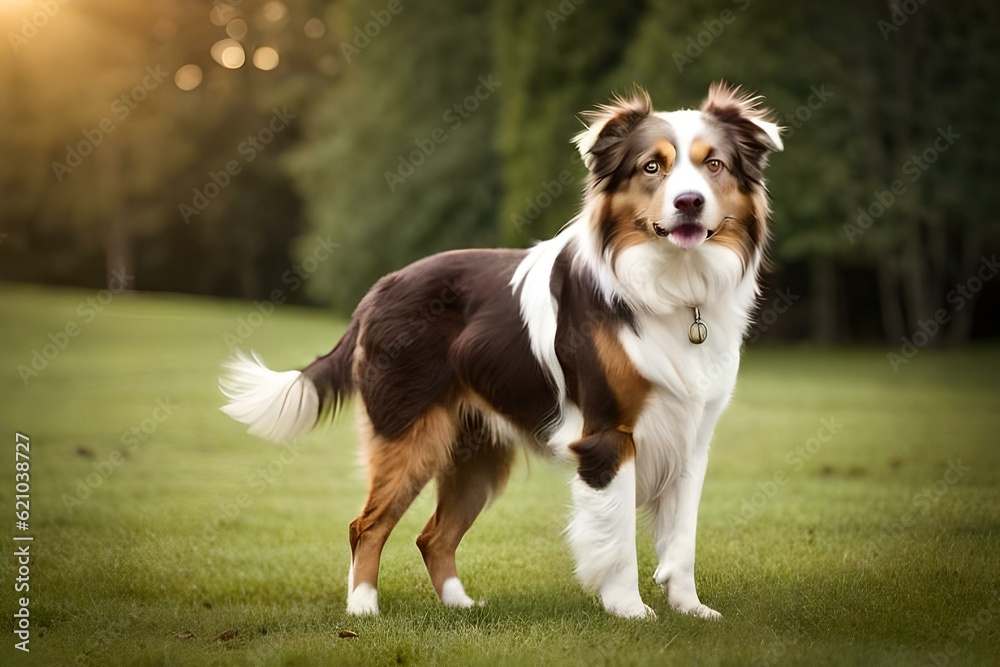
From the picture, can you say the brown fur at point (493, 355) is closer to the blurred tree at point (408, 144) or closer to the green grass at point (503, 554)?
the green grass at point (503, 554)

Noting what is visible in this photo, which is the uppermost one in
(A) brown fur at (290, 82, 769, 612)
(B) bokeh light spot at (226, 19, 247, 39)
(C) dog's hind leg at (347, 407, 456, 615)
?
(B) bokeh light spot at (226, 19, 247, 39)

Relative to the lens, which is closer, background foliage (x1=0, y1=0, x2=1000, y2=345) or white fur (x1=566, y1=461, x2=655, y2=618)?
white fur (x1=566, y1=461, x2=655, y2=618)

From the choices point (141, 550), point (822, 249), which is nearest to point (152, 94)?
point (822, 249)

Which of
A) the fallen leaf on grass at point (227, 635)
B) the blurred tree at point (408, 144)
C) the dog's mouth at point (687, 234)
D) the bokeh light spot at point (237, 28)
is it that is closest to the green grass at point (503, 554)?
the fallen leaf on grass at point (227, 635)

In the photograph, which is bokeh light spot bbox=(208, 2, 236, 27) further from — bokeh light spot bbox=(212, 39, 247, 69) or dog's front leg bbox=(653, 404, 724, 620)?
dog's front leg bbox=(653, 404, 724, 620)

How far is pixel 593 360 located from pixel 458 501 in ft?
4.15

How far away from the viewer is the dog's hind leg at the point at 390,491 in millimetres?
5258

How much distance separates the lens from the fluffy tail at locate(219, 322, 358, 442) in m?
5.48

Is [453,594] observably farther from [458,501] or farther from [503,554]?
[503,554]

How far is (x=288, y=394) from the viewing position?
5469 millimetres

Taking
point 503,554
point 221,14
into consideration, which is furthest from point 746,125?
→ point 221,14

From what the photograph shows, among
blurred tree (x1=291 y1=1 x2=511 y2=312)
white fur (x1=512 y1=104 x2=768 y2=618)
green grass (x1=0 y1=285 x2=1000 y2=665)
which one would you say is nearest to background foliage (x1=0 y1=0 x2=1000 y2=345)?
blurred tree (x1=291 y1=1 x2=511 y2=312)

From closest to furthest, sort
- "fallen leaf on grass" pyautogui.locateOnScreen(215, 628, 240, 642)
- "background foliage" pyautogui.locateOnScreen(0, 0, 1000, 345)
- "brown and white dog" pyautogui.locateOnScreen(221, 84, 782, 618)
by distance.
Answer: "brown and white dog" pyautogui.locateOnScreen(221, 84, 782, 618)
"fallen leaf on grass" pyautogui.locateOnScreen(215, 628, 240, 642)
"background foliage" pyautogui.locateOnScreen(0, 0, 1000, 345)

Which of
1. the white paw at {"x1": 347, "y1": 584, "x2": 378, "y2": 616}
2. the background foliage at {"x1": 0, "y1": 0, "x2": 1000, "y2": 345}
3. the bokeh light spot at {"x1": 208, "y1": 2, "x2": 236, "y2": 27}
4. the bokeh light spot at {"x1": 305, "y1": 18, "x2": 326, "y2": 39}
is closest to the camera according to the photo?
the white paw at {"x1": 347, "y1": 584, "x2": 378, "y2": 616}
